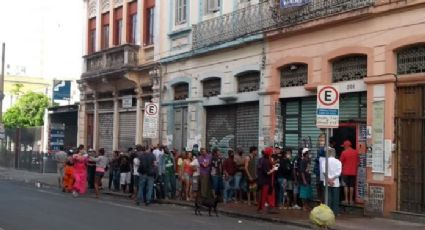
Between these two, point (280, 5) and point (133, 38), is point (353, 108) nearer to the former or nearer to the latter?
point (280, 5)

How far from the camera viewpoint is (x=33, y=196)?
2125cm

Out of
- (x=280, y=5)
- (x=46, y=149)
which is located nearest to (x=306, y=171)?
(x=280, y=5)

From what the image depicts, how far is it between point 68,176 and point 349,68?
440 inches

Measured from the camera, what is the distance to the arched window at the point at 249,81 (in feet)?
72.4

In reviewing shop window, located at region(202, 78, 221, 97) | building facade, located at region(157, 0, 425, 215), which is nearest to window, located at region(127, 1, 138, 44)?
building facade, located at region(157, 0, 425, 215)

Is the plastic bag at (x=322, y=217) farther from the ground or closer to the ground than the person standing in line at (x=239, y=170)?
closer to the ground

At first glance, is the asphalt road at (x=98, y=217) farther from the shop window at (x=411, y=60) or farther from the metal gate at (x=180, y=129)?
the metal gate at (x=180, y=129)

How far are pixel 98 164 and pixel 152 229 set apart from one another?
34.8ft

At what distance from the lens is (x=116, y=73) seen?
30.2 meters

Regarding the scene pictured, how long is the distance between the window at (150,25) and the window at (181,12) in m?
2.31

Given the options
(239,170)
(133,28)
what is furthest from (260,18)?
(133,28)

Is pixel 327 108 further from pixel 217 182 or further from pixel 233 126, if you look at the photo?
pixel 233 126

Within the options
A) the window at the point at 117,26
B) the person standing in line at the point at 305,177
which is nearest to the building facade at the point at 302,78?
the person standing in line at the point at 305,177

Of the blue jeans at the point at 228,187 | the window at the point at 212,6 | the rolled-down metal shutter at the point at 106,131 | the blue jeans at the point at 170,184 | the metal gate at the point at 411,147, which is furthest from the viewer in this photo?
the rolled-down metal shutter at the point at 106,131
